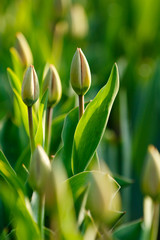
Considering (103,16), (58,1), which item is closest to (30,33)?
(58,1)

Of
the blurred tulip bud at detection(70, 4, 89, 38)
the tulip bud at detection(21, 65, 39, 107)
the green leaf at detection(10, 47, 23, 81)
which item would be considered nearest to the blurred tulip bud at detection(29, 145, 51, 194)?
the tulip bud at detection(21, 65, 39, 107)

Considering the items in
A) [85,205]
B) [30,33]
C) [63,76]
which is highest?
[30,33]

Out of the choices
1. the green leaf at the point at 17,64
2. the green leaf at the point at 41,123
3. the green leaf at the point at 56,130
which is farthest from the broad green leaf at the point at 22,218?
the green leaf at the point at 17,64

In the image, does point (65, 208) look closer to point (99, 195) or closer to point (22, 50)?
point (99, 195)

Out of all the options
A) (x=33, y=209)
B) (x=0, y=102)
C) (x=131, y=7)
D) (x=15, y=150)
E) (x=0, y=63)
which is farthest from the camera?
(x=131, y=7)

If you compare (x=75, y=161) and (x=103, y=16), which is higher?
(x=103, y=16)

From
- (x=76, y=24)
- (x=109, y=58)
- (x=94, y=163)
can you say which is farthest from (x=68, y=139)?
(x=109, y=58)

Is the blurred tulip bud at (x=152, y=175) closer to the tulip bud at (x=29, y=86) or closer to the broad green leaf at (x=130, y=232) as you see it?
the broad green leaf at (x=130, y=232)

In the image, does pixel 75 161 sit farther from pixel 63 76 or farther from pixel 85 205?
pixel 63 76
